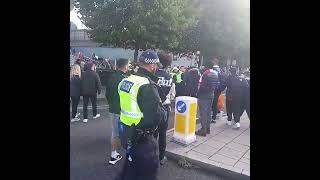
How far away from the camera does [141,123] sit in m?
3.32

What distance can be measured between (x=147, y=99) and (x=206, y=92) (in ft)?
13.0

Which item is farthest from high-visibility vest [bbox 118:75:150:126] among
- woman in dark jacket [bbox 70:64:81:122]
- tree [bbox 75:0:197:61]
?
tree [bbox 75:0:197:61]

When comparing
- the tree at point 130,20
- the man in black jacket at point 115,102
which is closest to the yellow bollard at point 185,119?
the man in black jacket at point 115,102

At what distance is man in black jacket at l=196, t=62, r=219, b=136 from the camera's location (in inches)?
274

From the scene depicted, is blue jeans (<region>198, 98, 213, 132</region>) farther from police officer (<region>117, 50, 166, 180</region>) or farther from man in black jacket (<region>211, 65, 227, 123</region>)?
police officer (<region>117, 50, 166, 180</region>)

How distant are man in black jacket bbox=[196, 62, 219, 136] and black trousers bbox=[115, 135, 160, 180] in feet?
12.4

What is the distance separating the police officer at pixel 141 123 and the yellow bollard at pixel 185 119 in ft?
9.68

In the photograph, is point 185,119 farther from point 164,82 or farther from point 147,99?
point 147,99

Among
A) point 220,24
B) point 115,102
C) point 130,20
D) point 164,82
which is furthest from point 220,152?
point 220,24

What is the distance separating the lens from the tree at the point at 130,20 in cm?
1338
